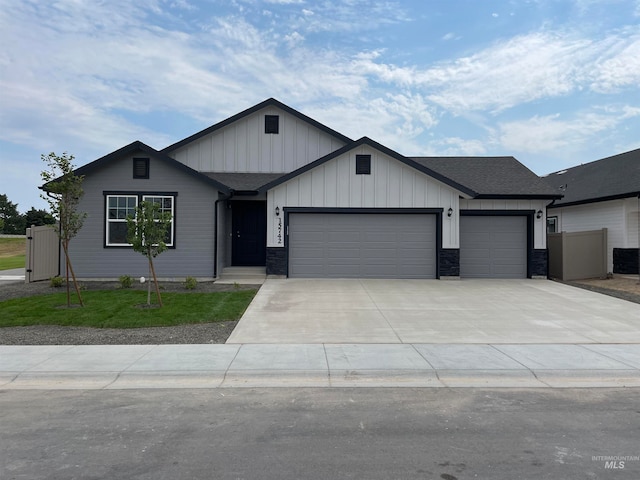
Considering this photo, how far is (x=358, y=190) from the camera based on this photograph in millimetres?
16281

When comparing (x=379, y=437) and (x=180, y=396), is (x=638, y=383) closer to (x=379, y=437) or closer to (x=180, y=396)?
(x=379, y=437)

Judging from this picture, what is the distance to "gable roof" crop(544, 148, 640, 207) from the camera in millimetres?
17984

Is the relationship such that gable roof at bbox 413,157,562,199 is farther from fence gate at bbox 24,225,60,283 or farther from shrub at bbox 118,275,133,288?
fence gate at bbox 24,225,60,283

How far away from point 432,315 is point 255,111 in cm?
1227

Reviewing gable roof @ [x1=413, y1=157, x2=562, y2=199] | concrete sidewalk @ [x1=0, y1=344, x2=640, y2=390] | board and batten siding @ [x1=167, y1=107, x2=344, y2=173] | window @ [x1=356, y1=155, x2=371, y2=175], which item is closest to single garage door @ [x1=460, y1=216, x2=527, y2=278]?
gable roof @ [x1=413, y1=157, x2=562, y2=199]

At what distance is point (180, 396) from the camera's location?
18.1ft

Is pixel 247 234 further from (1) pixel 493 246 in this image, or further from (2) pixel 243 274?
(1) pixel 493 246

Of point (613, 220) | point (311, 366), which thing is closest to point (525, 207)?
point (613, 220)

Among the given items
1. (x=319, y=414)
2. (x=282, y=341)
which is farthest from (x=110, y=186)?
(x=319, y=414)

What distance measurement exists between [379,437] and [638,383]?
12.9 ft

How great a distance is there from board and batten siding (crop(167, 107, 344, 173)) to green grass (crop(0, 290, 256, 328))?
7454 mm

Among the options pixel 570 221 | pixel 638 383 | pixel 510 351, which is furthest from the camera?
pixel 570 221

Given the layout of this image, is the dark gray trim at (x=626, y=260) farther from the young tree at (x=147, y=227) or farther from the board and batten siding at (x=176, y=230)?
the young tree at (x=147, y=227)
